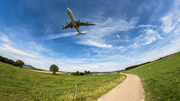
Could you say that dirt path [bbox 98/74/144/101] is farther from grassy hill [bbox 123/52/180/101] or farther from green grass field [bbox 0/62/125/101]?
green grass field [bbox 0/62/125/101]

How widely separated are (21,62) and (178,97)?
3836 inches

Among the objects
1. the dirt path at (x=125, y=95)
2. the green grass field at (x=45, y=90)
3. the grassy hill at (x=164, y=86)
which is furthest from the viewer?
the green grass field at (x=45, y=90)

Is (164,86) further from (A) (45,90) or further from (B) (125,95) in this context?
(A) (45,90)

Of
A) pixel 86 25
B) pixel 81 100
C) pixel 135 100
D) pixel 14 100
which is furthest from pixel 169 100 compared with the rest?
pixel 86 25

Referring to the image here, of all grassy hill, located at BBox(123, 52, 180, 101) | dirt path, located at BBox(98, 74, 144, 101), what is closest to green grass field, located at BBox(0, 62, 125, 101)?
dirt path, located at BBox(98, 74, 144, 101)

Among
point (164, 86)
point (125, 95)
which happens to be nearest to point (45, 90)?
point (125, 95)

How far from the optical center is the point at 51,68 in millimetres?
67125

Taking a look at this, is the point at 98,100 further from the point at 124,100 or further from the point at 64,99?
the point at 64,99

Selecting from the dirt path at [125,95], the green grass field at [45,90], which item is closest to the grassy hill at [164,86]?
the dirt path at [125,95]

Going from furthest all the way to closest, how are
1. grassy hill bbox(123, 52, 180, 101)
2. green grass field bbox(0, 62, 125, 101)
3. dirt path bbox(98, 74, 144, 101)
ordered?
green grass field bbox(0, 62, 125, 101) < dirt path bbox(98, 74, 144, 101) < grassy hill bbox(123, 52, 180, 101)

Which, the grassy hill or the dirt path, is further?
the dirt path

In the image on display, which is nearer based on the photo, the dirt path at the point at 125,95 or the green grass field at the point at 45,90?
the dirt path at the point at 125,95

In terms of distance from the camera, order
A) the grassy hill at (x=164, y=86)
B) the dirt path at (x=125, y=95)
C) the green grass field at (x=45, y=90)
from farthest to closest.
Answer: the green grass field at (x=45, y=90), the dirt path at (x=125, y=95), the grassy hill at (x=164, y=86)

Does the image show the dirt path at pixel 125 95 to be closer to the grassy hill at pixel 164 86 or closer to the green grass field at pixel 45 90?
the grassy hill at pixel 164 86
